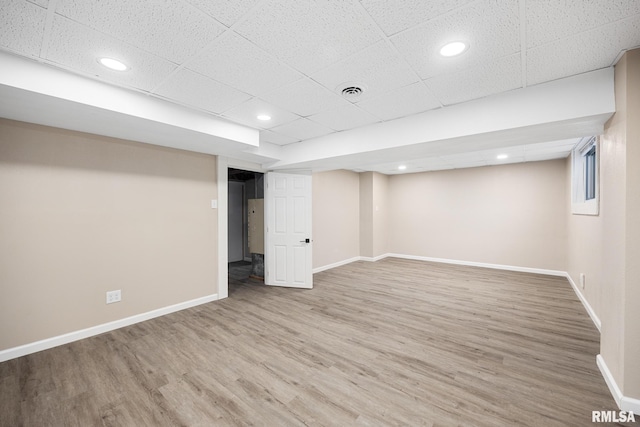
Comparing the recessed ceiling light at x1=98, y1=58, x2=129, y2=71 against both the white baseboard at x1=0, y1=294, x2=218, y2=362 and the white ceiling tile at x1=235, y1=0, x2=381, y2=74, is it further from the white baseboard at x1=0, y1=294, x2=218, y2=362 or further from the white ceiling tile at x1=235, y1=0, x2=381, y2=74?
the white baseboard at x1=0, y1=294, x2=218, y2=362

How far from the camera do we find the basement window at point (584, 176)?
11.7 feet

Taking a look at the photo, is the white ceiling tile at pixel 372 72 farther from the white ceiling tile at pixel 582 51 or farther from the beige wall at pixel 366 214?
the beige wall at pixel 366 214

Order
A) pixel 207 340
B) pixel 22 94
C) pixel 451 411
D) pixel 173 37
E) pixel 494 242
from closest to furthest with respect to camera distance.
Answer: pixel 173 37 < pixel 451 411 < pixel 22 94 < pixel 207 340 < pixel 494 242

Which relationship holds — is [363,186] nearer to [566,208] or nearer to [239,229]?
[239,229]

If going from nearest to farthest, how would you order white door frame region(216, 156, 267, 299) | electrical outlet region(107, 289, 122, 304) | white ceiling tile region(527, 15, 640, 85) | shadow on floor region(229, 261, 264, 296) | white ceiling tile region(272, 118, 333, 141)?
white ceiling tile region(527, 15, 640, 85) < electrical outlet region(107, 289, 122, 304) < white ceiling tile region(272, 118, 333, 141) < white door frame region(216, 156, 267, 299) < shadow on floor region(229, 261, 264, 296)

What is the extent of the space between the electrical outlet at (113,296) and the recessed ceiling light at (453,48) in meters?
4.13

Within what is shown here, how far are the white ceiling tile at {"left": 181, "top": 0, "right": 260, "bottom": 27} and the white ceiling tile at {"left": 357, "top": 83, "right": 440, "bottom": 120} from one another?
4.90 ft

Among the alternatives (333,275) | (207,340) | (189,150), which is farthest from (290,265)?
(189,150)

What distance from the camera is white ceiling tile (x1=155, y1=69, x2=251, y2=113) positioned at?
7.38 ft

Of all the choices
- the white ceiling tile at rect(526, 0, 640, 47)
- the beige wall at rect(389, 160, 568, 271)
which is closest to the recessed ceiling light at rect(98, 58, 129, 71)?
the white ceiling tile at rect(526, 0, 640, 47)

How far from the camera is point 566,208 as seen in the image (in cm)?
535

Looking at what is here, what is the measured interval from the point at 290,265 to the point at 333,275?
1.33 meters

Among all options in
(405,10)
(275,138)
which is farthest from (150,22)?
(275,138)

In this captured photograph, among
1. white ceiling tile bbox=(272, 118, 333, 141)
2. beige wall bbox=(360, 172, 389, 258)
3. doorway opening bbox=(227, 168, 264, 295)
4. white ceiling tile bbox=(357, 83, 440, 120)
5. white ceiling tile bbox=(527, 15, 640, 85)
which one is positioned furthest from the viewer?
beige wall bbox=(360, 172, 389, 258)
